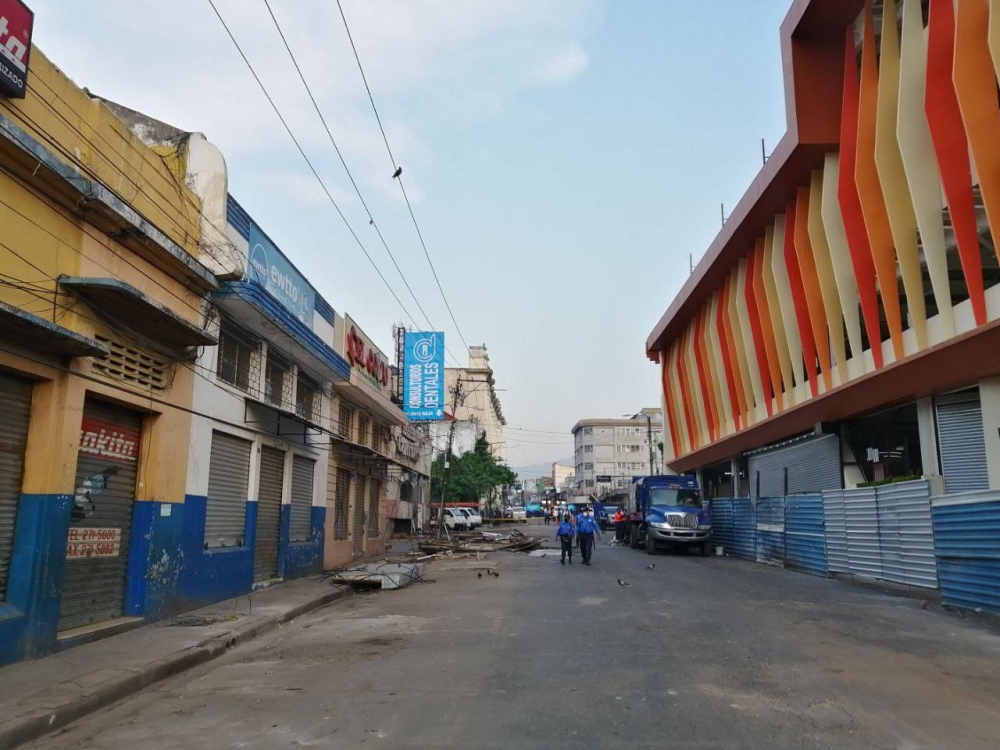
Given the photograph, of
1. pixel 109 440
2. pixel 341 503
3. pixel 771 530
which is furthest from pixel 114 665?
pixel 771 530

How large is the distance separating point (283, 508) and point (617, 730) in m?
13.2

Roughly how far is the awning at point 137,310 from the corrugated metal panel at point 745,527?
19474 millimetres

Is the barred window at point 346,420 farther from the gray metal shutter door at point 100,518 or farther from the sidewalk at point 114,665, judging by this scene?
→ the gray metal shutter door at point 100,518

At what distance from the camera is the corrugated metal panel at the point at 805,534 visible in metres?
19.5

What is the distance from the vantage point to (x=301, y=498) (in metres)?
18.9

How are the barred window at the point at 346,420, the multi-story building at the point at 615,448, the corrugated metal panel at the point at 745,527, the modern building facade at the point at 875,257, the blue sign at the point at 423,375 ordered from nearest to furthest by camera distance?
the modern building facade at the point at 875,257 → the barred window at the point at 346,420 → the corrugated metal panel at the point at 745,527 → the blue sign at the point at 423,375 → the multi-story building at the point at 615,448

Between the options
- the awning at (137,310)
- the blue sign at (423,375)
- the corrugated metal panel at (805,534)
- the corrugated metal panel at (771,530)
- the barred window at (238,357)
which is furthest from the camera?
the blue sign at (423,375)

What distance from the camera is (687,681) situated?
7.25 m

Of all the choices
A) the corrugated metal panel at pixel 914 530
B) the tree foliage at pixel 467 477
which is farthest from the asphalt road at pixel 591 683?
the tree foliage at pixel 467 477

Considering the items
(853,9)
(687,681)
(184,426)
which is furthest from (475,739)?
(853,9)

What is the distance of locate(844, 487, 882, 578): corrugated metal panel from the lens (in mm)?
16531

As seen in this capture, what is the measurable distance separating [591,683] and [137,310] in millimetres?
7792

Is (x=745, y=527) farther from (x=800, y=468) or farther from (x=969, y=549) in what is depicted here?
(x=969, y=549)

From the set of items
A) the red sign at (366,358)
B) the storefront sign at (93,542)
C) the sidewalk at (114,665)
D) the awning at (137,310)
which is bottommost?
the sidewalk at (114,665)
